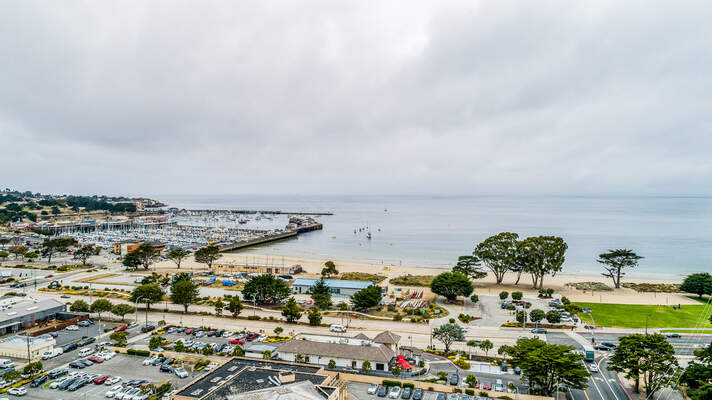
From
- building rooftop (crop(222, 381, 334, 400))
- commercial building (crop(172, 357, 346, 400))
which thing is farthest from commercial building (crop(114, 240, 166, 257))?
building rooftop (crop(222, 381, 334, 400))

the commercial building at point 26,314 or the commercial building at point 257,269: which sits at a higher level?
the commercial building at point 26,314

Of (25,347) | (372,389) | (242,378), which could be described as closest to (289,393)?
(242,378)

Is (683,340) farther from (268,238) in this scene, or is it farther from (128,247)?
(268,238)

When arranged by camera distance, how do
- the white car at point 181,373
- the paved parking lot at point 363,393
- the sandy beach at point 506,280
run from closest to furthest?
the paved parking lot at point 363,393, the white car at point 181,373, the sandy beach at point 506,280

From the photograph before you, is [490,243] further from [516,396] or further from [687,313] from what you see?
[516,396]

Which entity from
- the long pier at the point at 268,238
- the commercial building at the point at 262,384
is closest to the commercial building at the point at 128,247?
the long pier at the point at 268,238

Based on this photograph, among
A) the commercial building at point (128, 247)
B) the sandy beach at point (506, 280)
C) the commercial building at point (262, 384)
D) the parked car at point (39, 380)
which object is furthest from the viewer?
the commercial building at point (128, 247)

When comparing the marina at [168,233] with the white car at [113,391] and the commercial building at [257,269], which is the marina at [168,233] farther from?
the white car at [113,391]

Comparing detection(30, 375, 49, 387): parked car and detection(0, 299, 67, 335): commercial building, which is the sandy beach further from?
detection(30, 375, 49, 387): parked car
